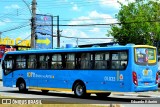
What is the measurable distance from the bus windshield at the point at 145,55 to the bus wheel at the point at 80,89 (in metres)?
3.80

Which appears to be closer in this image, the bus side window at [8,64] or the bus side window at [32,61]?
the bus side window at [32,61]

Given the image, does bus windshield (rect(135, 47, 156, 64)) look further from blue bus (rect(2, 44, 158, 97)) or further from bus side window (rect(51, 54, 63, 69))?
bus side window (rect(51, 54, 63, 69))

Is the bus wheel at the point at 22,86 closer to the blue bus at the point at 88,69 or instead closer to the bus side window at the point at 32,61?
the blue bus at the point at 88,69

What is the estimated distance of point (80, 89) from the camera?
23.0m

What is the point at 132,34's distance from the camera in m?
58.9

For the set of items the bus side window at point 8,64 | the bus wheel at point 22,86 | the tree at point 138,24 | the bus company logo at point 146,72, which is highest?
the tree at point 138,24

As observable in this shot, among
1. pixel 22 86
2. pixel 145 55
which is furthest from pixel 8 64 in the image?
pixel 145 55

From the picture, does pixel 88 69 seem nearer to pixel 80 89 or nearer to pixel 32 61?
pixel 80 89

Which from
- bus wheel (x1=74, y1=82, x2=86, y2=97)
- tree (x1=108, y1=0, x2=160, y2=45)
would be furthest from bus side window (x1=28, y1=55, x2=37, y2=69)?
tree (x1=108, y1=0, x2=160, y2=45)

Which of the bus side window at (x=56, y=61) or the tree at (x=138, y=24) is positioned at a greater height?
the tree at (x=138, y=24)

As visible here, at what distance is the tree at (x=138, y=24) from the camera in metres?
58.3

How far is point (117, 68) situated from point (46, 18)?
33053 mm

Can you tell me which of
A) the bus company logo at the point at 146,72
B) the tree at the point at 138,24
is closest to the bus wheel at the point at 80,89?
the bus company logo at the point at 146,72

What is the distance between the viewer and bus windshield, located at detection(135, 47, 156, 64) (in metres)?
20.5
